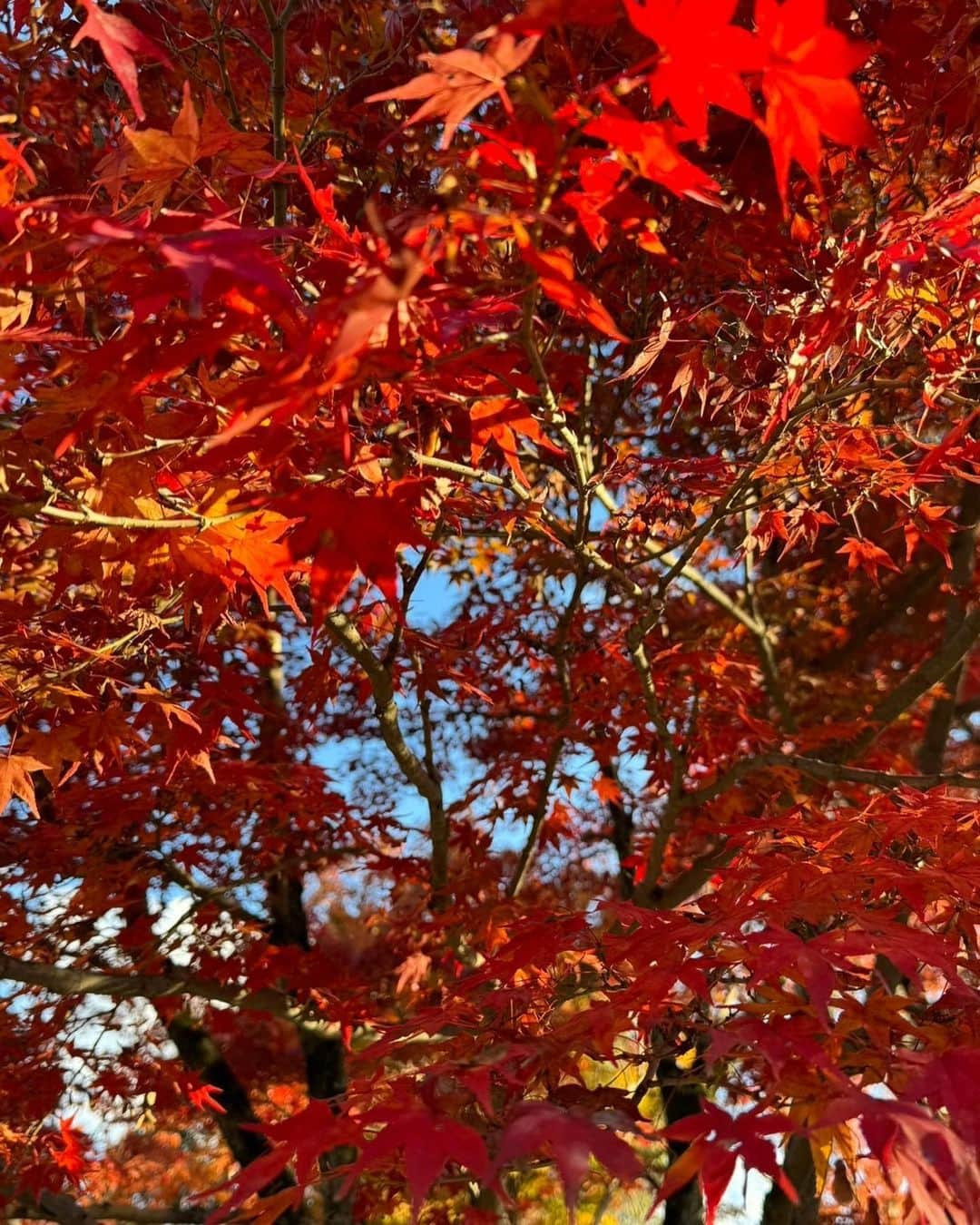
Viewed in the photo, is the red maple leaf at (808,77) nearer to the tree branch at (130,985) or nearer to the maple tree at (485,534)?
the maple tree at (485,534)

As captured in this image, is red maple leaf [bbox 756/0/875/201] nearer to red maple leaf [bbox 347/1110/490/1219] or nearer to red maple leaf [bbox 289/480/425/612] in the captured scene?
red maple leaf [bbox 289/480/425/612]

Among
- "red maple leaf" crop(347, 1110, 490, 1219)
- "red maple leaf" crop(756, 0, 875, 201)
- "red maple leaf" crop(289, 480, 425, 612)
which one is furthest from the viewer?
"red maple leaf" crop(289, 480, 425, 612)

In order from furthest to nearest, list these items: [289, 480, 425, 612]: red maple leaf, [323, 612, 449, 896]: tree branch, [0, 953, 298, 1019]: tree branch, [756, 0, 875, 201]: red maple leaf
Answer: [0, 953, 298, 1019]: tree branch
[323, 612, 449, 896]: tree branch
[289, 480, 425, 612]: red maple leaf
[756, 0, 875, 201]: red maple leaf

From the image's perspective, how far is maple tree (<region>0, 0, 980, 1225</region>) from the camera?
129cm

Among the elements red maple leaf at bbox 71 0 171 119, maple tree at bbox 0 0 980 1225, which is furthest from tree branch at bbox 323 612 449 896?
red maple leaf at bbox 71 0 171 119

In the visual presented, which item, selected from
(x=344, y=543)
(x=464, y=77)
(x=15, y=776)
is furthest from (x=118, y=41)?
(x=15, y=776)

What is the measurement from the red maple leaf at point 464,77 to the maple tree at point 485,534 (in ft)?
0.03

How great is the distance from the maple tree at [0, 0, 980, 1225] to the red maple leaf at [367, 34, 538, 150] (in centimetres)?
1

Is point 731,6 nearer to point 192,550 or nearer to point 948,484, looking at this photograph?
point 192,550

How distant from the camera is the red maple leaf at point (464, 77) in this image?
1.17 meters

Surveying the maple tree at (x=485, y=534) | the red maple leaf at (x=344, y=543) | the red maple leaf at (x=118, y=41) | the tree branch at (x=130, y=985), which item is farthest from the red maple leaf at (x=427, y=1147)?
the tree branch at (x=130, y=985)

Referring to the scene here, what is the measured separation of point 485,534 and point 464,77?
7.34ft

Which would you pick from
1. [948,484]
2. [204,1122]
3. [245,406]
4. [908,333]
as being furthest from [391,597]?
[204,1122]

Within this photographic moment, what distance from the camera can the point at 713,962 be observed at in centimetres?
160
